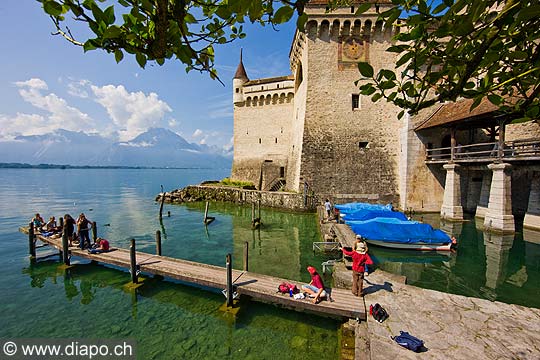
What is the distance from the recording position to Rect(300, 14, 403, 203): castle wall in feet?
69.1

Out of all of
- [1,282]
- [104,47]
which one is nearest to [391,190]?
[104,47]

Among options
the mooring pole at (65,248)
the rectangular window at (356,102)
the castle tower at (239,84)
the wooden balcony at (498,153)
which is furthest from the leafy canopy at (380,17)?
the castle tower at (239,84)

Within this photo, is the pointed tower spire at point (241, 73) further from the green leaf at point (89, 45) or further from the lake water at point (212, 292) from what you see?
the green leaf at point (89, 45)

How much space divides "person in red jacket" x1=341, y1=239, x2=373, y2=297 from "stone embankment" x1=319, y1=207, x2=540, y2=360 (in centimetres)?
30

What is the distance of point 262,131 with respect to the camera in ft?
103

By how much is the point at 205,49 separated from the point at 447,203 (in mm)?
21366

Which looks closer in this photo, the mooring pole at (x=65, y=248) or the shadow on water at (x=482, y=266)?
the shadow on water at (x=482, y=266)

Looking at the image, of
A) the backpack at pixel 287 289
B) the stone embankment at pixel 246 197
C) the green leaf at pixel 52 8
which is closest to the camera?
the green leaf at pixel 52 8

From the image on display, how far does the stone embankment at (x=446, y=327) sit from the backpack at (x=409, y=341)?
8 cm

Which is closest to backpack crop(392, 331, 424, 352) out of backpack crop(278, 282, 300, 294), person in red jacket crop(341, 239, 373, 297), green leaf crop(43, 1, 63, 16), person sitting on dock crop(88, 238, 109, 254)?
person in red jacket crop(341, 239, 373, 297)

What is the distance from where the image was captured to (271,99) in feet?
100

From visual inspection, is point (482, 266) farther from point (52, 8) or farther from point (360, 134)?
point (52, 8)

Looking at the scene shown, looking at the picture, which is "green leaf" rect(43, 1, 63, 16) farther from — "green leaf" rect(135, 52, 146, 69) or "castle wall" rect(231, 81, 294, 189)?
"castle wall" rect(231, 81, 294, 189)

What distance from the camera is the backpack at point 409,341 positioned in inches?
184
